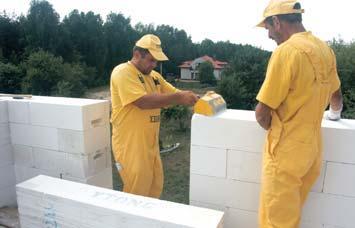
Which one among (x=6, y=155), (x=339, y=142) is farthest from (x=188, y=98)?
(x=6, y=155)

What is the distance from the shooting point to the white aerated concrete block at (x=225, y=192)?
6.92 ft

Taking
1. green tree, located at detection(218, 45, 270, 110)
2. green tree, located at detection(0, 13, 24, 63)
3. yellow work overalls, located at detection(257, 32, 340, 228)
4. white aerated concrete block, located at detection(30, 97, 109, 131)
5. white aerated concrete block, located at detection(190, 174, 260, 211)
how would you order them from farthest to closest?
green tree, located at detection(0, 13, 24, 63) < green tree, located at detection(218, 45, 270, 110) < white aerated concrete block, located at detection(30, 97, 109, 131) < white aerated concrete block, located at detection(190, 174, 260, 211) < yellow work overalls, located at detection(257, 32, 340, 228)

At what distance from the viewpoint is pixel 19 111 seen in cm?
277

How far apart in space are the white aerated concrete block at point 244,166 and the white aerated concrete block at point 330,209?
37 cm

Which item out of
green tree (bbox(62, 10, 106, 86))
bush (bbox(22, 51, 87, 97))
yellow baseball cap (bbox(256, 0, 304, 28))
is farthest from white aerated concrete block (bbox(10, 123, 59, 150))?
green tree (bbox(62, 10, 106, 86))

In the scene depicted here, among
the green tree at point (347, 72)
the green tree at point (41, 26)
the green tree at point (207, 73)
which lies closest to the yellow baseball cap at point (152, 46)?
the green tree at point (347, 72)

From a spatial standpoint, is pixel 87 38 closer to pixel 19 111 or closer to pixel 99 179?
pixel 19 111

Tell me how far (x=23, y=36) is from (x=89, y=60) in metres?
7.77

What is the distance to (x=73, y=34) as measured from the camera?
33.5m

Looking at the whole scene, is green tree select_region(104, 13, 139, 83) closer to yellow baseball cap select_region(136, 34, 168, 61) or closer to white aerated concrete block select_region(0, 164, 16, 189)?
white aerated concrete block select_region(0, 164, 16, 189)

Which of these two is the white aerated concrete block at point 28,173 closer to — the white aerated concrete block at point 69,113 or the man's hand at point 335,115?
the white aerated concrete block at point 69,113

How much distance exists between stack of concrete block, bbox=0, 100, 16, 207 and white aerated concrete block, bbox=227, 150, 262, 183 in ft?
6.79

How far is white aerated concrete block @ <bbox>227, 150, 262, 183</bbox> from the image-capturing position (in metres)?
2.05

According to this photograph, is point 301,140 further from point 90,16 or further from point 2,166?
point 90,16
